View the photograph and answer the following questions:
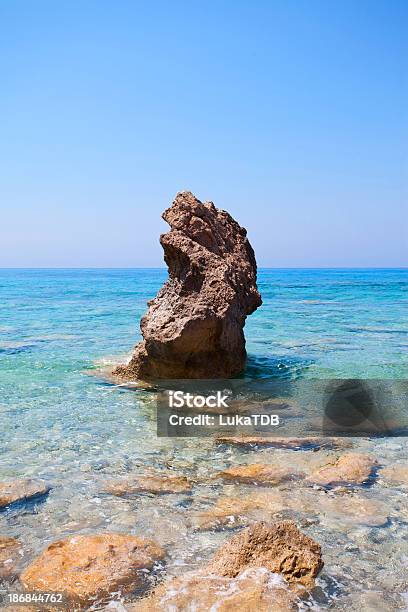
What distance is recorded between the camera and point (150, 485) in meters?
4.85

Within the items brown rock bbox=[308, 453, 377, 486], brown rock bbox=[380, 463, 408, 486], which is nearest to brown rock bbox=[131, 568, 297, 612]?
brown rock bbox=[308, 453, 377, 486]

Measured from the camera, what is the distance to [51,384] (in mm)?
8867

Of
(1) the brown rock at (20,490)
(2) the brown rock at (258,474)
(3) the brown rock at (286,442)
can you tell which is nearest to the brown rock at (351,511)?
(2) the brown rock at (258,474)

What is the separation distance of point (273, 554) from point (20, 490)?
7.75 feet

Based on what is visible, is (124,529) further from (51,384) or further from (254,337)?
(254,337)

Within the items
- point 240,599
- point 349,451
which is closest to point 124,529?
point 240,599

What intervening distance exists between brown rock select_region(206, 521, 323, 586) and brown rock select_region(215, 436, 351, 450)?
2.38 m

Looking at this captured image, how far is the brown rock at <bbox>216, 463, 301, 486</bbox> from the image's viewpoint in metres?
4.93

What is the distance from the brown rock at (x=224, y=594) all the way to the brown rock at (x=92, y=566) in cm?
21

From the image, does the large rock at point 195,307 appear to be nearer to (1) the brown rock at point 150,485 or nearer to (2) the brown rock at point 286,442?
(2) the brown rock at point 286,442

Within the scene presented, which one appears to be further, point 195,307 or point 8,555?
point 195,307

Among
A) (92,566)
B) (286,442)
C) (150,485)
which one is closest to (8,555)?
(92,566)

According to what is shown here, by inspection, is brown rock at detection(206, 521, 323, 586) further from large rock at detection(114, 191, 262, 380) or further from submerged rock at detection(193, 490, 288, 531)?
large rock at detection(114, 191, 262, 380)

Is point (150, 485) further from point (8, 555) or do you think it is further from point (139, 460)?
point (8, 555)
